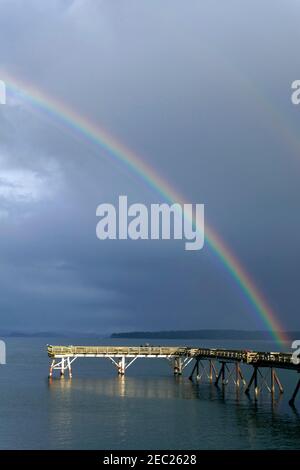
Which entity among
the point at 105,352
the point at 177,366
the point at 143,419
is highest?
the point at 105,352

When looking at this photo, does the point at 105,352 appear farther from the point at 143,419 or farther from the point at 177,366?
the point at 143,419

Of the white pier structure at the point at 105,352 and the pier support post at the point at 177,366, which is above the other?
the white pier structure at the point at 105,352

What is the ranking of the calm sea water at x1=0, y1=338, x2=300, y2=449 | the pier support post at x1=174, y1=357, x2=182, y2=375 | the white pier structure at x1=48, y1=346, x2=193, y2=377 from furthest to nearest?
the pier support post at x1=174, y1=357, x2=182, y2=375, the white pier structure at x1=48, y1=346, x2=193, y2=377, the calm sea water at x1=0, y1=338, x2=300, y2=449

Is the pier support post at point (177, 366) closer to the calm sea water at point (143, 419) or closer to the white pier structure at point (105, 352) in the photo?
the white pier structure at point (105, 352)

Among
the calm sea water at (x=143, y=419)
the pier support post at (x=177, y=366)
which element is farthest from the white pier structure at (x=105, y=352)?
the calm sea water at (x=143, y=419)

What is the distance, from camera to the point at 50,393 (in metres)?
77.1

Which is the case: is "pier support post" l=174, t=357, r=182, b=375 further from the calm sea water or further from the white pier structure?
the calm sea water

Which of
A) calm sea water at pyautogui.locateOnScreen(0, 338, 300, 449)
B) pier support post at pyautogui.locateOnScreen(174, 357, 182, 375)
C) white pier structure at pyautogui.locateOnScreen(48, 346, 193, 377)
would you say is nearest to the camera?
calm sea water at pyautogui.locateOnScreen(0, 338, 300, 449)

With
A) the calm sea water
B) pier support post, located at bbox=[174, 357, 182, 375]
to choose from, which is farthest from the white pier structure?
the calm sea water

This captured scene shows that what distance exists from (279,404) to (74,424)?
1032 inches

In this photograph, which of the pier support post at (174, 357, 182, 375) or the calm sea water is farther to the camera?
the pier support post at (174, 357, 182, 375)

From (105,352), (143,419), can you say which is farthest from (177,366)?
(143,419)
